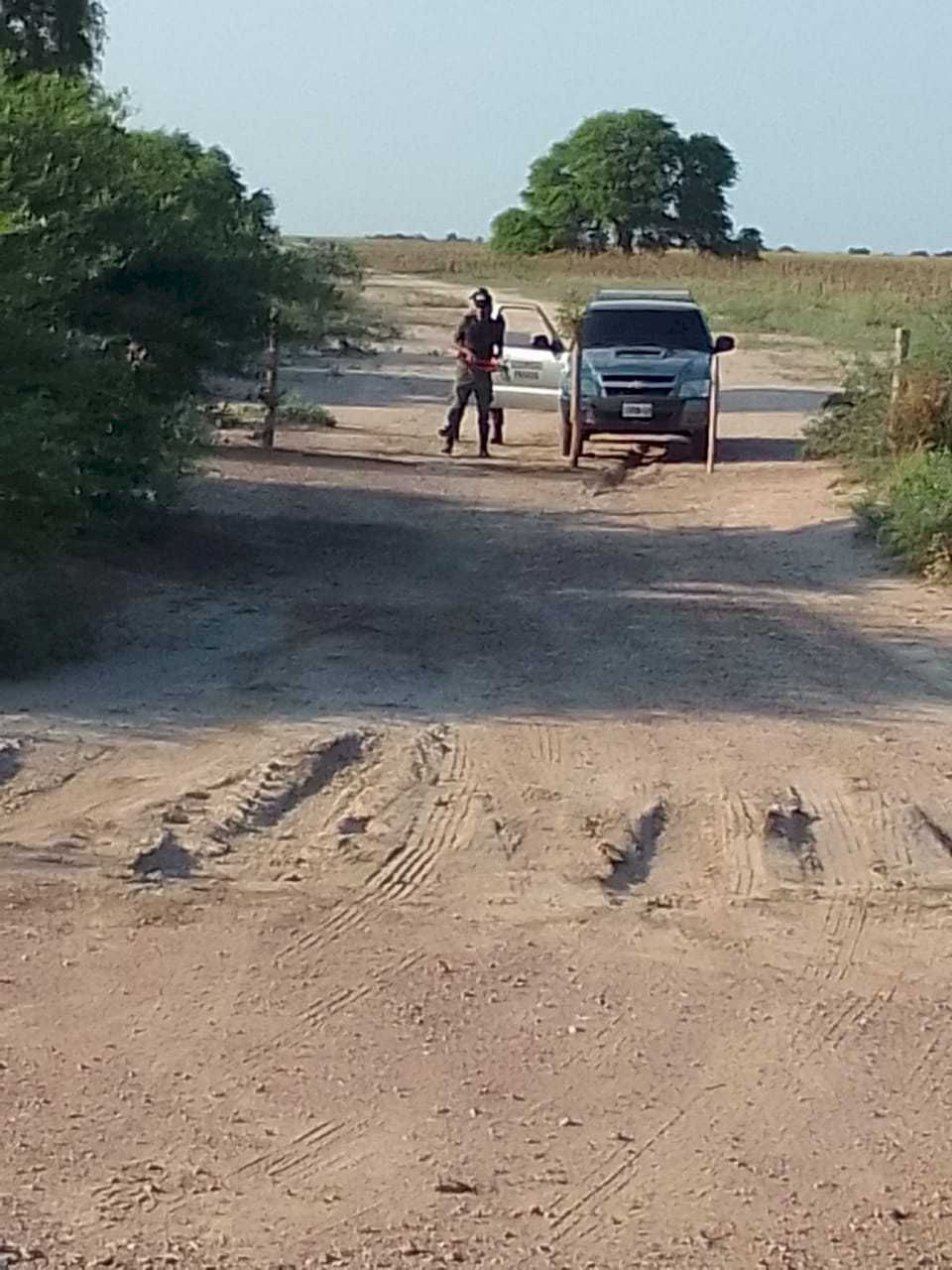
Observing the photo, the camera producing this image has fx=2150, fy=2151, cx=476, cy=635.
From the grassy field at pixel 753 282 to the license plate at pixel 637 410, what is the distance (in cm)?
1170

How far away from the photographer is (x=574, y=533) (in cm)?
1723

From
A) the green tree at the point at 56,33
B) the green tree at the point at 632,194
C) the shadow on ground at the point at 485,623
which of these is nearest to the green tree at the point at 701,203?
the green tree at the point at 632,194

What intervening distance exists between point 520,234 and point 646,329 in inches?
2897

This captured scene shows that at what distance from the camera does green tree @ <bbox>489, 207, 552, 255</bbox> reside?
9581cm

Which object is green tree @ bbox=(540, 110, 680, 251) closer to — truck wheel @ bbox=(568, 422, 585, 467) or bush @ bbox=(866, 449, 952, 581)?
truck wheel @ bbox=(568, 422, 585, 467)

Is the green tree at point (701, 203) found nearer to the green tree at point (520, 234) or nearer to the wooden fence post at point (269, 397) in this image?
the green tree at point (520, 234)

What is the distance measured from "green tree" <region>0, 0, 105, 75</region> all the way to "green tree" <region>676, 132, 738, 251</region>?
71713 mm

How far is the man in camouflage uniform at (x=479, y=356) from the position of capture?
23.0 metres

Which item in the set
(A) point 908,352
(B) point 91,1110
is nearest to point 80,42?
(A) point 908,352

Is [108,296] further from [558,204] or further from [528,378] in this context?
[558,204]

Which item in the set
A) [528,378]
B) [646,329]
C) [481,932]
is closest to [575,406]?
[646,329]

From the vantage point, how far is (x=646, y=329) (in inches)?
961

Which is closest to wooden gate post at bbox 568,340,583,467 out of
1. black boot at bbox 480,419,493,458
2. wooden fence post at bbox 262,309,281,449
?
black boot at bbox 480,419,493,458

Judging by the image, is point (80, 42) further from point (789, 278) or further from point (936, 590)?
point (789, 278)
